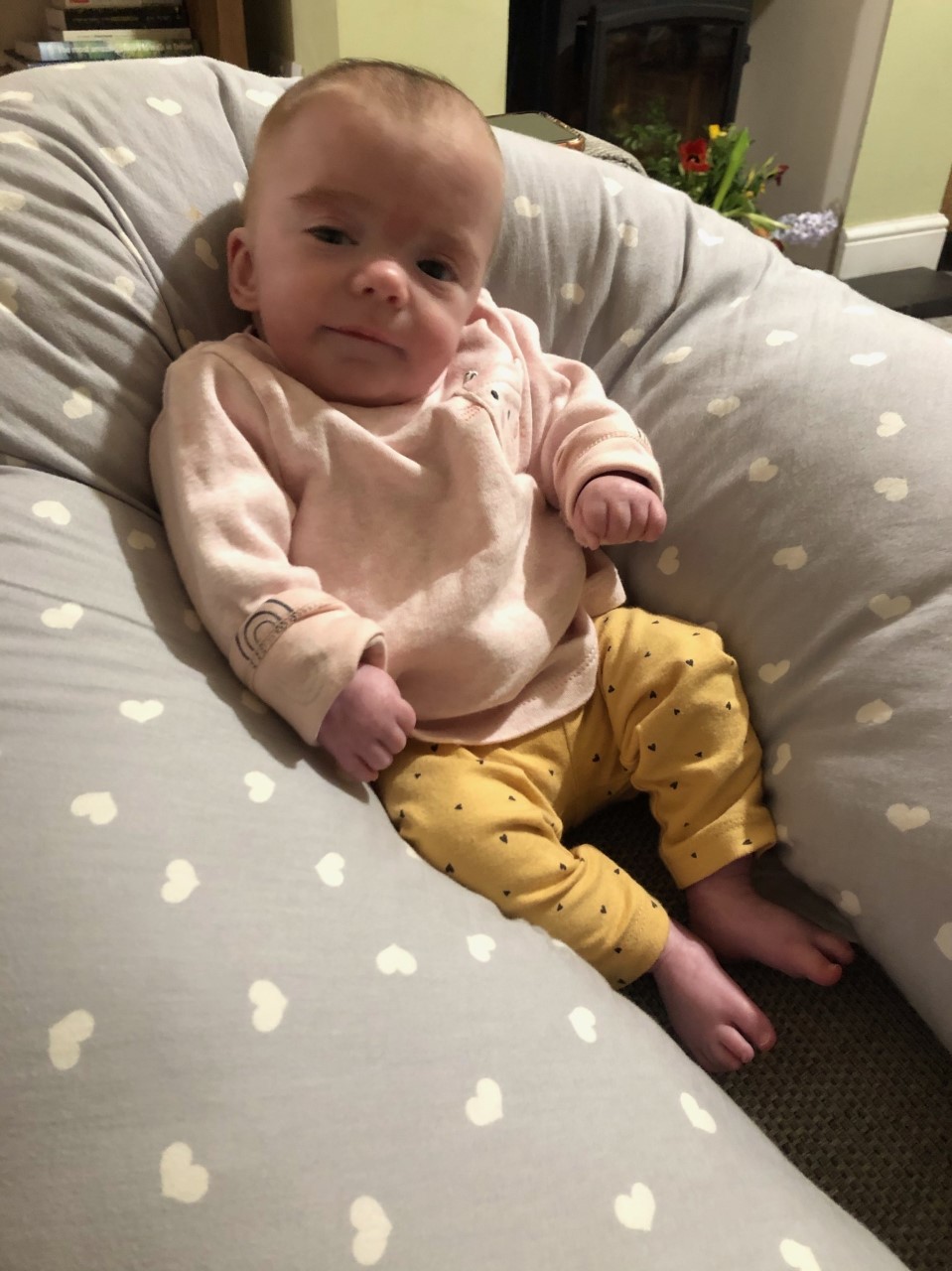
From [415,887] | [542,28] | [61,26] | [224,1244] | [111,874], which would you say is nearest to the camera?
[224,1244]

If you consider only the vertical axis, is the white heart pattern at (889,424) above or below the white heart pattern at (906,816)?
above

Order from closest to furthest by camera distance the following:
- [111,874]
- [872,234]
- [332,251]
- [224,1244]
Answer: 1. [224,1244]
2. [111,874]
3. [332,251]
4. [872,234]

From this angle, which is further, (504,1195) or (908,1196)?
(908,1196)

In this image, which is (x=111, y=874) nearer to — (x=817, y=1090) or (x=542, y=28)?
(x=817, y=1090)

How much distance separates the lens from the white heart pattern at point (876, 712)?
0.72m

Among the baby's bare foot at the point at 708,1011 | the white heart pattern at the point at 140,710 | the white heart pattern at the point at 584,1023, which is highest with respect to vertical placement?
the white heart pattern at the point at 140,710

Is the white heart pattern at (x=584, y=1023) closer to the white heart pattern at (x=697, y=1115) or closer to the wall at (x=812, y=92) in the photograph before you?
the white heart pattern at (x=697, y=1115)

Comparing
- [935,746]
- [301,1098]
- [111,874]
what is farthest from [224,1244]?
[935,746]

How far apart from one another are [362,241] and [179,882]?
526 millimetres

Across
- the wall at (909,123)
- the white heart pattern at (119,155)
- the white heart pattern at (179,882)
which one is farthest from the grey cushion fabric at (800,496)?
the wall at (909,123)

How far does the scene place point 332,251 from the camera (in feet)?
2.57

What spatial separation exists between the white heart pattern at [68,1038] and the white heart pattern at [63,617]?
10.5 inches

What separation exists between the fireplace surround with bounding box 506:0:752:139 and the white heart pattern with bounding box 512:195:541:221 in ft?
5.85

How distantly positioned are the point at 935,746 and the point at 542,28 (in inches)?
92.7
